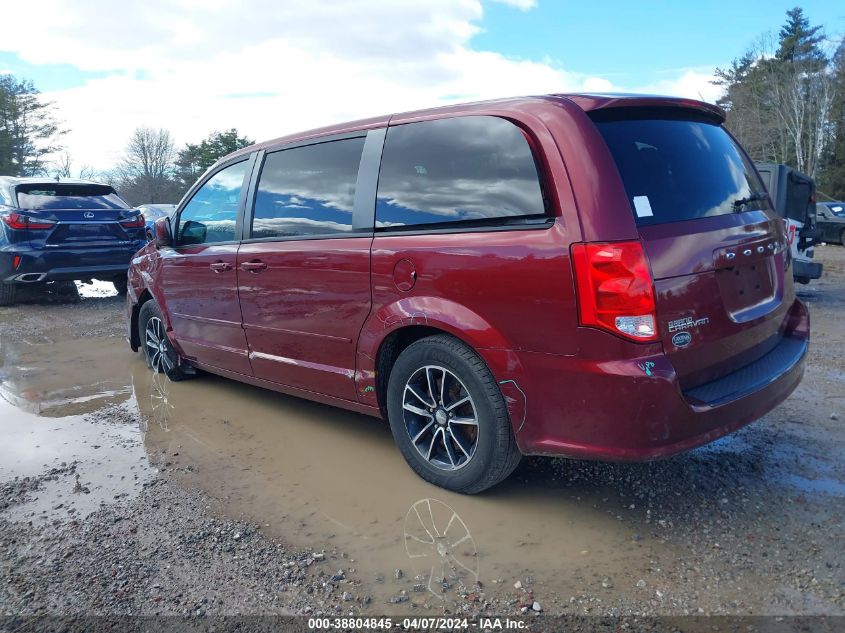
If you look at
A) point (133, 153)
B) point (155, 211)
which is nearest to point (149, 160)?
point (133, 153)

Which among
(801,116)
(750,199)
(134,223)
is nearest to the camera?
(750,199)

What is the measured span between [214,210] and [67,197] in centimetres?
577

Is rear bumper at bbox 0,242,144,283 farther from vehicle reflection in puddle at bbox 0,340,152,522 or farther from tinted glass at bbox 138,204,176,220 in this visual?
tinted glass at bbox 138,204,176,220

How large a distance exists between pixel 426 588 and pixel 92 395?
3.80 metres

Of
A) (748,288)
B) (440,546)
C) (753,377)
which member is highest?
(748,288)

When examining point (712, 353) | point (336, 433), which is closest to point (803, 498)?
point (712, 353)

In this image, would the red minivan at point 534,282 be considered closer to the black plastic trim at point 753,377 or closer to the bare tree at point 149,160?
the black plastic trim at point 753,377

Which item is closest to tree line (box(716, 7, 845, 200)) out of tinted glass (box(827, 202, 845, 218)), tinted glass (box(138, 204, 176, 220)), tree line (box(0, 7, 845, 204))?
tree line (box(0, 7, 845, 204))

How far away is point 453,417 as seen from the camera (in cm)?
313

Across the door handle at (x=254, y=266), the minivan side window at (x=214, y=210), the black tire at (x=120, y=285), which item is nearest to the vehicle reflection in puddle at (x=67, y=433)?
the door handle at (x=254, y=266)

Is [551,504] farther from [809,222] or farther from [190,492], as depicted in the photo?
[809,222]

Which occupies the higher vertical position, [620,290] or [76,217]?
[76,217]

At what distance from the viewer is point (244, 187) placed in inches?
173

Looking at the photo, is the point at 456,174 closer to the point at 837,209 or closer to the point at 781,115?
the point at 837,209
